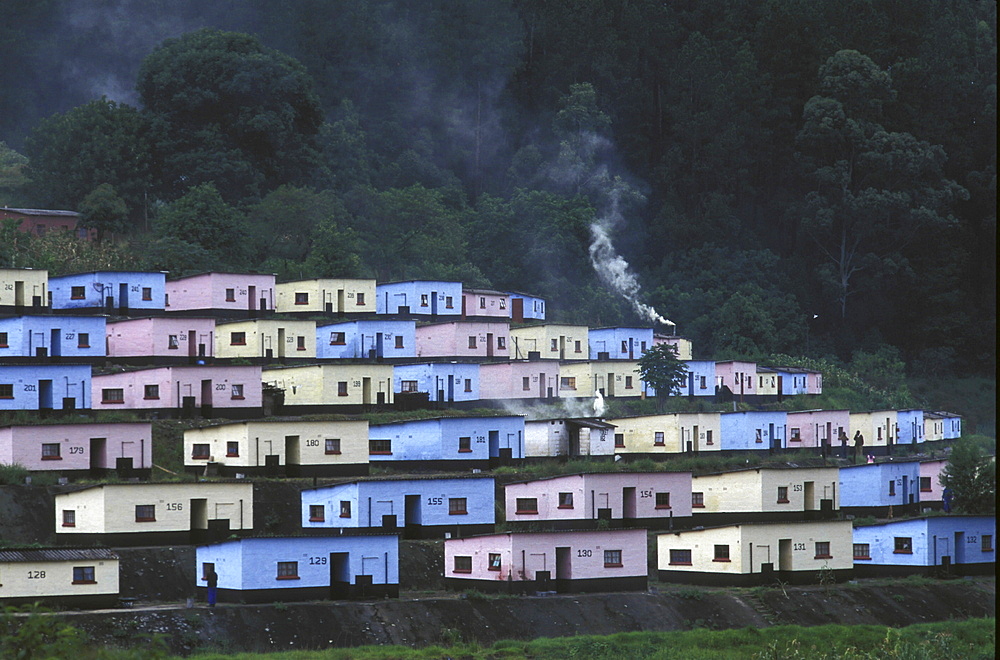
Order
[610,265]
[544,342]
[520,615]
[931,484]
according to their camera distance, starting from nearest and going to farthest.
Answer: [520,615] → [931,484] → [544,342] → [610,265]

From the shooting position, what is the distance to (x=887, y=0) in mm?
127500

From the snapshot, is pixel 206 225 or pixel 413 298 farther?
pixel 206 225

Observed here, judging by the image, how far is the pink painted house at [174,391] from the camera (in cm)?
7156

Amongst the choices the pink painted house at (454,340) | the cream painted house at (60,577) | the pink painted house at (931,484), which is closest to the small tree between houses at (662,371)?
the pink painted house at (454,340)

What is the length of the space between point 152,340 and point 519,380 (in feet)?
58.6

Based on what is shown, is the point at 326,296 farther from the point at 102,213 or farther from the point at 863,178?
the point at 863,178

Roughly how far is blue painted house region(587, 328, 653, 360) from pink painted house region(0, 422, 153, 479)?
3628 cm

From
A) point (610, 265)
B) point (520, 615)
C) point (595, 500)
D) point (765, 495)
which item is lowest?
point (520, 615)

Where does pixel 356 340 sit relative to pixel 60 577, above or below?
above

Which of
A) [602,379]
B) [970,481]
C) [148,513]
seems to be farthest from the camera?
[602,379]

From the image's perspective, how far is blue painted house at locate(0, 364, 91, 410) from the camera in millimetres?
68375

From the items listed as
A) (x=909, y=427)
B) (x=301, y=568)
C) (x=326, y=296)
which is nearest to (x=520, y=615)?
(x=301, y=568)

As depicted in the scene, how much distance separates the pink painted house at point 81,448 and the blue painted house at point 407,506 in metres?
6.37

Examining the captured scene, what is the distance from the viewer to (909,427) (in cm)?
9319
